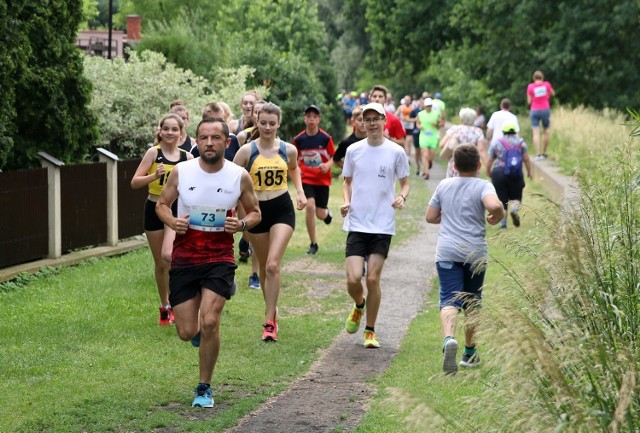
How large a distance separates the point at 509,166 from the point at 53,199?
24.8 ft

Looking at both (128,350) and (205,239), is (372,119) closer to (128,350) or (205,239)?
(205,239)

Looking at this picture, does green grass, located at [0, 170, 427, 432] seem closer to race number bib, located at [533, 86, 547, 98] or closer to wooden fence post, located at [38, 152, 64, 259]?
wooden fence post, located at [38, 152, 64, 259]

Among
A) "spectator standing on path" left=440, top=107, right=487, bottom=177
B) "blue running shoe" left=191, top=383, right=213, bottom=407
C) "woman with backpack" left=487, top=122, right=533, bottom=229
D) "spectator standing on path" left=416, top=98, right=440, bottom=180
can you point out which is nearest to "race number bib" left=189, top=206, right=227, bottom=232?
"blue running shoe" left=191, top=383, right=213, bottom=407

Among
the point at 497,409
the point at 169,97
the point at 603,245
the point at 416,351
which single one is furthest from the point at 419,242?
the point at 497,409

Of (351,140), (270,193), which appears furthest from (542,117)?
(270,193)

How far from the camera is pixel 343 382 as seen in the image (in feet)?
30.4

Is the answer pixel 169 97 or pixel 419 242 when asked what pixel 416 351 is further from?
pixel 169 97

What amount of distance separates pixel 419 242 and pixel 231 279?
1094 centimetres

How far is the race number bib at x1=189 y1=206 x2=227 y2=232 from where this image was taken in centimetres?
832

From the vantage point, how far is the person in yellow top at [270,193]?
1081cm

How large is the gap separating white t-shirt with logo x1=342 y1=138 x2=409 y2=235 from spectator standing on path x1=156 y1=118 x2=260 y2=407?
2262mm

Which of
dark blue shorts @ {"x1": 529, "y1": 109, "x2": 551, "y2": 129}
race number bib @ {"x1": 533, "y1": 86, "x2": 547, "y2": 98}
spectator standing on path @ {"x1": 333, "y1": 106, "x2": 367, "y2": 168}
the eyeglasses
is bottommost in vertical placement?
dark blue shorts @ {"x1": 529, "y1": 109, "x2": 551, "y2": 129}

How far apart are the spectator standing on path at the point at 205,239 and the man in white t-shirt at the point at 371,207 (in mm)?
2204

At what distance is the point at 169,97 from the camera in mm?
20219
